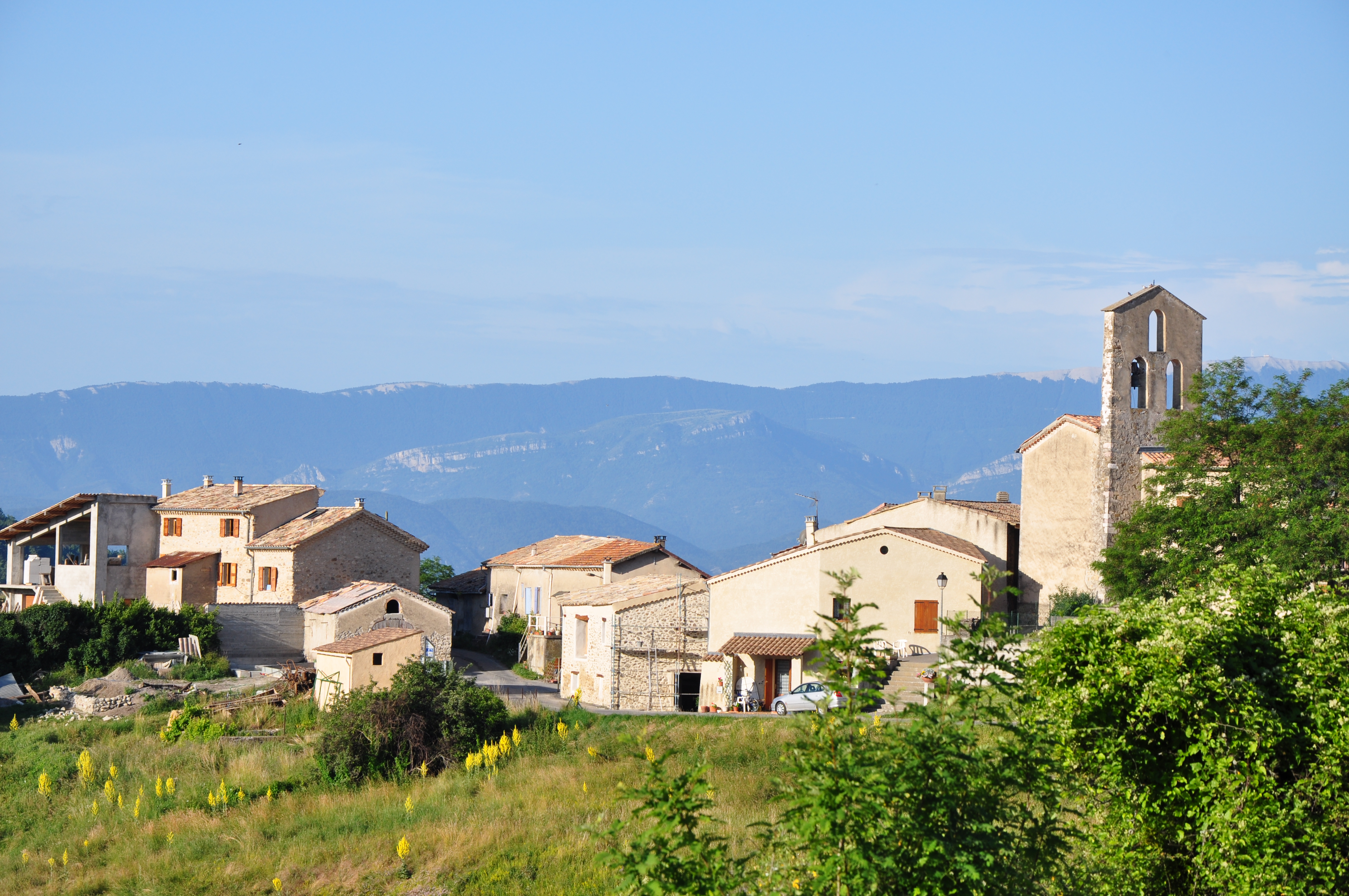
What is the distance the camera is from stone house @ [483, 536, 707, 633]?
5500 cm

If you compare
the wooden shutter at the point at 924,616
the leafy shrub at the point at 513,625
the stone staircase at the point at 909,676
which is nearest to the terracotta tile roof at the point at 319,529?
the leafy shrub at the point at 513,625

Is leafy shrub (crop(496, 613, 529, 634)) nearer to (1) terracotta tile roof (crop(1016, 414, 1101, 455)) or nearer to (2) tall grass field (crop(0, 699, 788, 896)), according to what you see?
(2) tall grass field (crop(0, 699, 788, 896))

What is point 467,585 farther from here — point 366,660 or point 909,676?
point 909,676

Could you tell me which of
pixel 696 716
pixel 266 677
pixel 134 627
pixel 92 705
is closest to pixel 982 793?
pixel 696 716

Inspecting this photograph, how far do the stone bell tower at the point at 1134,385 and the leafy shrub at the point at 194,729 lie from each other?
2773 centimetres

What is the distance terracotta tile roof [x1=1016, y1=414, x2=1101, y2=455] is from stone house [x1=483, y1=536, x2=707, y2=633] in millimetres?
13744

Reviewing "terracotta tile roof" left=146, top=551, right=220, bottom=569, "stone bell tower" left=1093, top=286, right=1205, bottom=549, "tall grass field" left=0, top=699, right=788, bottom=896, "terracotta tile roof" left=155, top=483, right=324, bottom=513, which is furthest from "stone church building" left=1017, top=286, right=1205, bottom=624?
"terracotta tile roof" left=146, top=551, right=220, bottom=569

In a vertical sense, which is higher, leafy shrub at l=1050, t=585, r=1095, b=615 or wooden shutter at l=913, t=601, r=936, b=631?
leafy shrub at l=1050, t=585, r=1095, b=615

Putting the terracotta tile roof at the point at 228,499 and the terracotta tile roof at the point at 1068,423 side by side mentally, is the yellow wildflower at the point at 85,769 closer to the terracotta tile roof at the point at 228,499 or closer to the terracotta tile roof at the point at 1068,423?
the terracotta tile roof at the point at 228,499

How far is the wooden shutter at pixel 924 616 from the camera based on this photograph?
41.7 m

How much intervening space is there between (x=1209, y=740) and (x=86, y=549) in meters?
60.5

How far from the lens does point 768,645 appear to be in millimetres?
40281

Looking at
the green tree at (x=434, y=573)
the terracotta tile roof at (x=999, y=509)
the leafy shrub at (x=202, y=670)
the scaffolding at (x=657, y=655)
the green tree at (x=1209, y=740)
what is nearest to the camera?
the green tree at (x=1209, y=740)

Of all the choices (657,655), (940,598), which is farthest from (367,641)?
(940,598)
